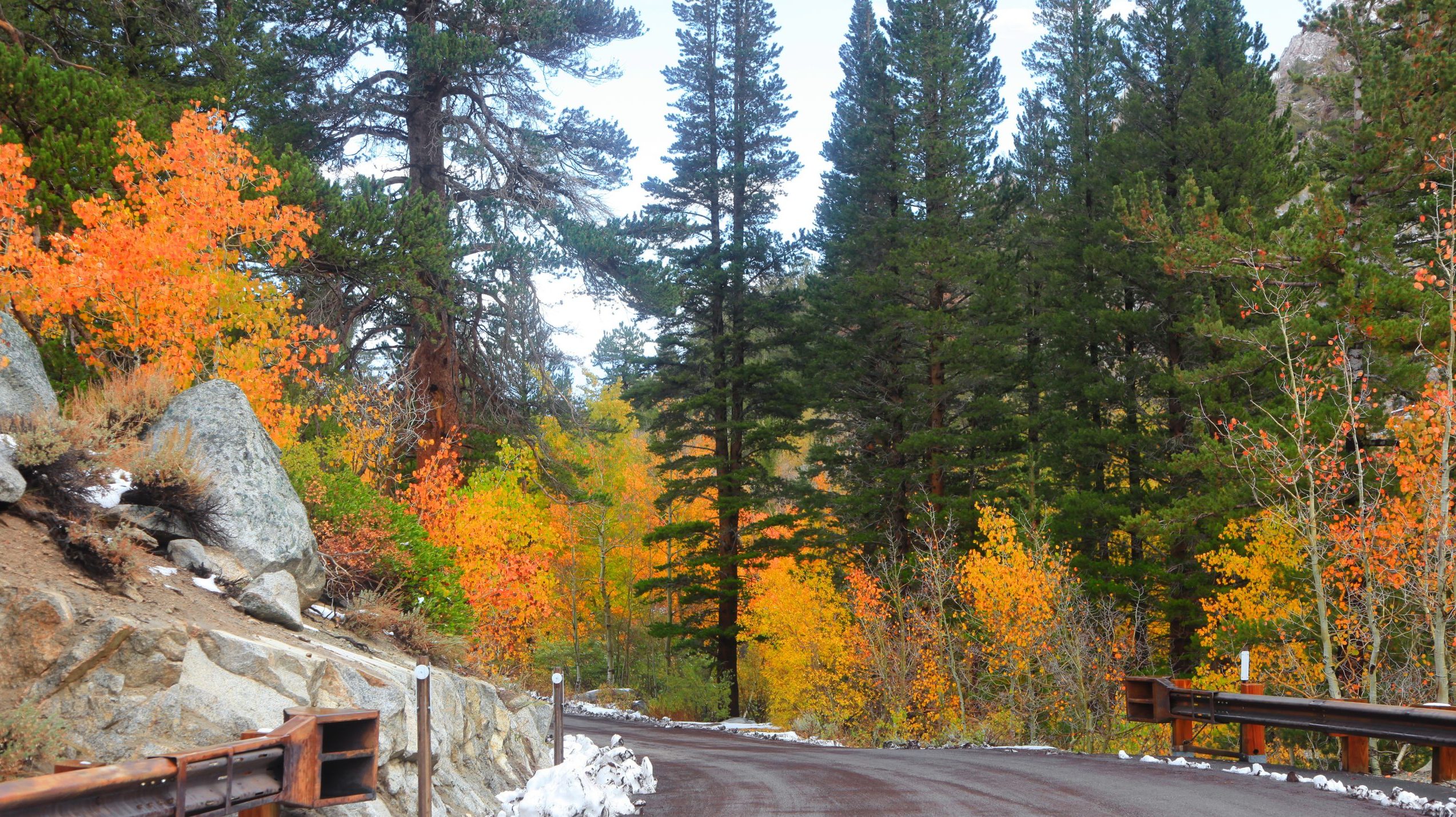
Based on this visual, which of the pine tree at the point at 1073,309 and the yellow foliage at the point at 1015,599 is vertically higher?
the pine tree at the point at 1073,309

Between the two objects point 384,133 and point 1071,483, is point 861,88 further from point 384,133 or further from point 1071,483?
point 384,133

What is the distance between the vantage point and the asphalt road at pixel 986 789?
7.50 meters

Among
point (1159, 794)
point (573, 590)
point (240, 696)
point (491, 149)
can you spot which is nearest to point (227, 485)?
point (240, 696)

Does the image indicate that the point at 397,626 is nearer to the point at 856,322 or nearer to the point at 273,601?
the point at 273,601

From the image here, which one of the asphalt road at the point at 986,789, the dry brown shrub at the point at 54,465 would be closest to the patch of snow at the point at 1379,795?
the asphalt road at the point at 986,789

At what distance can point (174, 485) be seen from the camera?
816 centimetres

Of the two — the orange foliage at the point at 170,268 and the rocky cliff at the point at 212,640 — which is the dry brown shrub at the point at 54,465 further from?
the orange foliage at the point at 170,268

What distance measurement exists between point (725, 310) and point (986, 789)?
27228 mm

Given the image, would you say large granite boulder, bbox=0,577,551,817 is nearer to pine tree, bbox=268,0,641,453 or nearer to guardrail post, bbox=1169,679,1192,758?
guardrail post, bbox=1169,679,1192,758

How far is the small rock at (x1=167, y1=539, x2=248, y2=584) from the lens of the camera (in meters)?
7.98

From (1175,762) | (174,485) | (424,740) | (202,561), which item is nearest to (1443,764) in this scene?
(1175,762)

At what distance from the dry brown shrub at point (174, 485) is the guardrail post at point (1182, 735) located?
31.9ft

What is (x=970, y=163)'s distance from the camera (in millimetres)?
30672

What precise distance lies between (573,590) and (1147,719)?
35.1m
